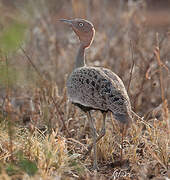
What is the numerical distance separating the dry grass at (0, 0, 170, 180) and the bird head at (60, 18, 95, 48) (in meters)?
0.42

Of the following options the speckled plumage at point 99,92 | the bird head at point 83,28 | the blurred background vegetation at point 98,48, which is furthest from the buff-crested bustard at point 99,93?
the blurred background vegetation at point 98,48

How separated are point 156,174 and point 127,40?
406 cm

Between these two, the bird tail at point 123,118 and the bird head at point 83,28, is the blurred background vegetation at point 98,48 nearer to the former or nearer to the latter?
the bird head at point 83,28

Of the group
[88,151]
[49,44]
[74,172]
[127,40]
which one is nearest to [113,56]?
[127,40]

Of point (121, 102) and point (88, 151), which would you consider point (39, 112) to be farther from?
point (121, 102)

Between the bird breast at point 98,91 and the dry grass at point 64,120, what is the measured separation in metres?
0.34

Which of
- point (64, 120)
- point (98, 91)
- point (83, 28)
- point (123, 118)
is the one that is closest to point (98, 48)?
point (64, 120)

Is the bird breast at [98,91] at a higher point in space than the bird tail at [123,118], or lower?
higher

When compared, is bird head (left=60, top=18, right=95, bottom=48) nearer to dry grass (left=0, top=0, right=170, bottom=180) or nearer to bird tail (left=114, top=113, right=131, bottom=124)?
dry grass (left=0, top=0, right=170, bottom=180)

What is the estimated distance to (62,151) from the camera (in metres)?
3.32

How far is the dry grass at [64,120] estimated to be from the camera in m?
3.22

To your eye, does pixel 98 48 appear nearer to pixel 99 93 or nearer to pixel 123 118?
pixel 99 93

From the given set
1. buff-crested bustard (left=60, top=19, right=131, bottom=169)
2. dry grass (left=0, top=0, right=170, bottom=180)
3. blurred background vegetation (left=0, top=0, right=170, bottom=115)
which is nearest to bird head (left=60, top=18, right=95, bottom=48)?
dry grass (left=0, top=0, right=170, bottom=180)

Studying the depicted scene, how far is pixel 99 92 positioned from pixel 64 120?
1.22 metres
